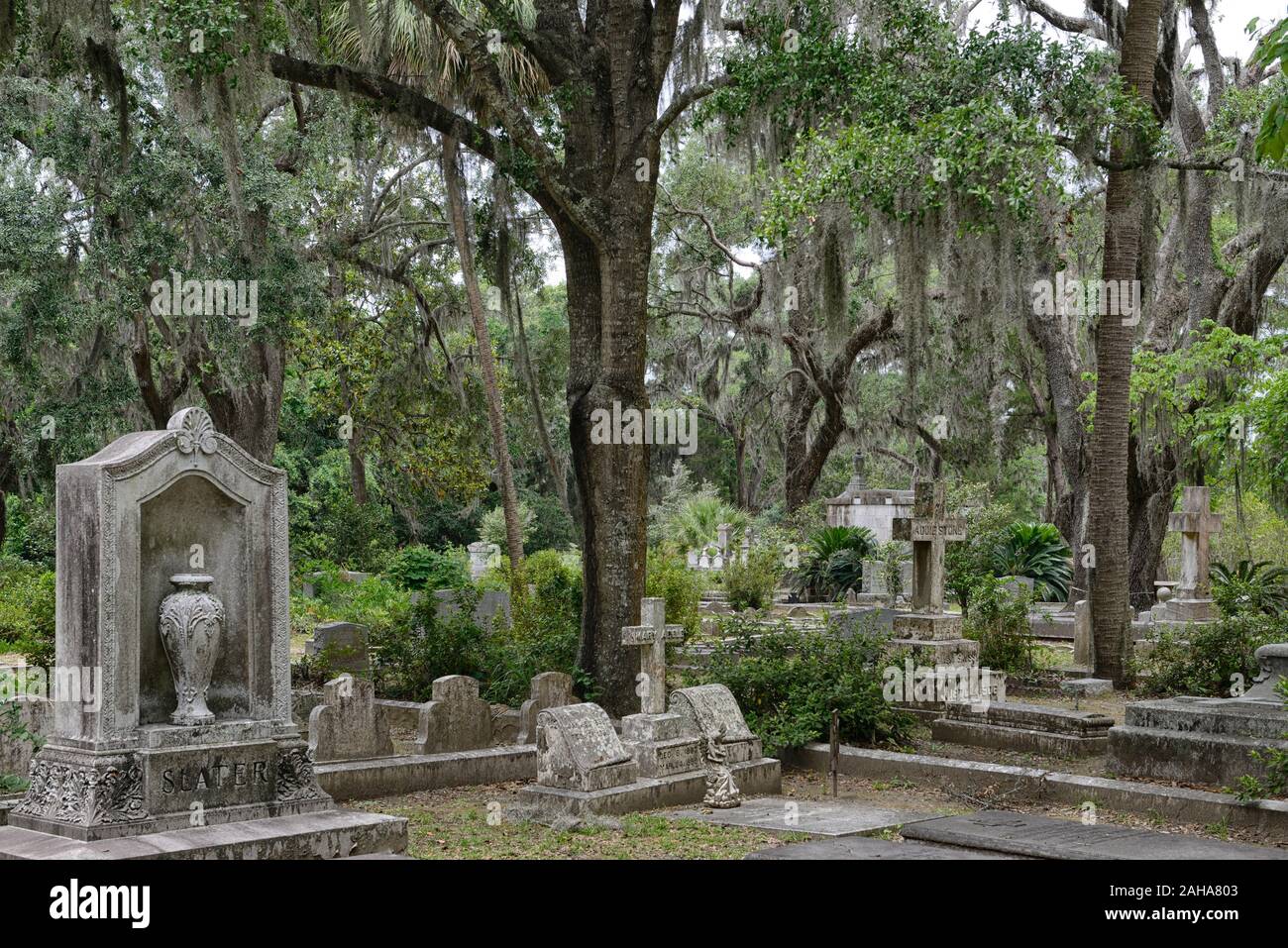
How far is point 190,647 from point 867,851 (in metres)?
3.84

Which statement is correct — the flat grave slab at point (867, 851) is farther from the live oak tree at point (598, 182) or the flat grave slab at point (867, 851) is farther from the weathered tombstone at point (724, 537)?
the weathered tombstone at point (724, 537)

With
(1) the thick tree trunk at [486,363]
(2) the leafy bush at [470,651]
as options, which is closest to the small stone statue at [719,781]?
(2) the leafy bush at [470,651]

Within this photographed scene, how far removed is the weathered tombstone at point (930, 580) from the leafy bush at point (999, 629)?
1.37m

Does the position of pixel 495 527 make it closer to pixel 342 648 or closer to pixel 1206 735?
pixel 342 648

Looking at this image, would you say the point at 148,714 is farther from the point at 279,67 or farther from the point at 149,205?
the point at 149,205

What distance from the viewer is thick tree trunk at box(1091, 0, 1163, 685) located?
15.1 metres

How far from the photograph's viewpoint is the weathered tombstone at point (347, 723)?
10305mm

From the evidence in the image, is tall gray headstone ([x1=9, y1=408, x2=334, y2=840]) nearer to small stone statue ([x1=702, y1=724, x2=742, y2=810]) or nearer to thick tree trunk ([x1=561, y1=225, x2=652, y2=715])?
small stone statue ([x1=702, y1=724, x2=742, y2=810])

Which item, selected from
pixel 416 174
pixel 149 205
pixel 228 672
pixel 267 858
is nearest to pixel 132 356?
pixel 149 205

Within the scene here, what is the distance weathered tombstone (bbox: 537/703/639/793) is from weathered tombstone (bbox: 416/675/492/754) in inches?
77.0

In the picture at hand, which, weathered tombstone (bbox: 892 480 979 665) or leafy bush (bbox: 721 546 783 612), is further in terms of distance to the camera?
leafy bush (bbox: 721 546 783 612)

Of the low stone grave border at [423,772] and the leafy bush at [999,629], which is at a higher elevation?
the leafy bush at [999,629]

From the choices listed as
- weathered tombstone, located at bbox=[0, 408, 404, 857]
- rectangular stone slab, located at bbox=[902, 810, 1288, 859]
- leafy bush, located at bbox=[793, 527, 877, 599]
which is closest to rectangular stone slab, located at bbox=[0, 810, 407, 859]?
weathered tombstone, located at bbox=[0, 408, 404, 857]

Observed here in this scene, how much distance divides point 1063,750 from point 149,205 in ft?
39.2
